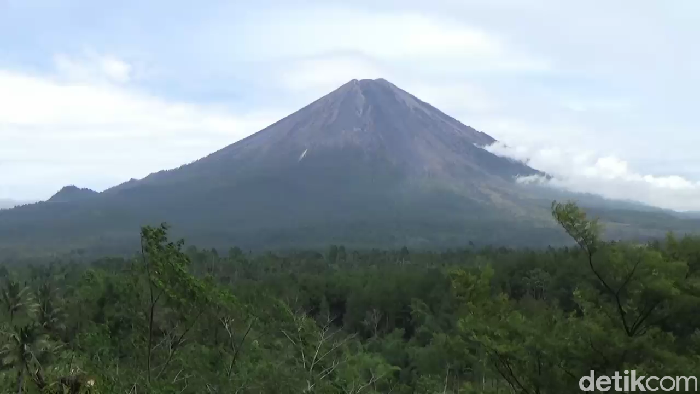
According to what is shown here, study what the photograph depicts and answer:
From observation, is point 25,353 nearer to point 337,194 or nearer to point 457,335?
point 457,335

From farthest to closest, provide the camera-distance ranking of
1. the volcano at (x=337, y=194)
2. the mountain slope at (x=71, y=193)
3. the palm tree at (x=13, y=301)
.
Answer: the mountain slope at (x=71, y=193)
the volcano at (x=337, y=194)
the palm tree at (x=13, y=301)

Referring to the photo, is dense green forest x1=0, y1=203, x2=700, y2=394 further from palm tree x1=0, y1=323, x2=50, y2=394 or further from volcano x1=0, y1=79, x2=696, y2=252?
volcano x1=0, y1=79, x2=696, y2=252

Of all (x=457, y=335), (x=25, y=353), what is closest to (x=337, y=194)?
(x=457, y=335)

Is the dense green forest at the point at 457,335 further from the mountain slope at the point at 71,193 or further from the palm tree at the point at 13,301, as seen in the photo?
the mountain slope at the point at 71,193

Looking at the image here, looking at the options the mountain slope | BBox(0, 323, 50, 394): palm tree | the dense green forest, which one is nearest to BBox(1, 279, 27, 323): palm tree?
the dense green forest

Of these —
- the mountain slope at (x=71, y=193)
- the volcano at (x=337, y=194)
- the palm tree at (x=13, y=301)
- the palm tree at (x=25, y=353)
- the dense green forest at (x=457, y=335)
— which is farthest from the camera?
the mountain slope at (x=71, y=193)

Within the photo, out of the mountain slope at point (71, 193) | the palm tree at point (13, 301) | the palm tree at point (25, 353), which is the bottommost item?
the palm tree at point (25, 353)

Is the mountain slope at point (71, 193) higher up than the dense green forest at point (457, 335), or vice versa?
the mountain slope at point (71, 193)

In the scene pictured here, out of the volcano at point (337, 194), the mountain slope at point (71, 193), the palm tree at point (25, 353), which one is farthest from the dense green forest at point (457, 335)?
the mountain slope at point (71, 193)

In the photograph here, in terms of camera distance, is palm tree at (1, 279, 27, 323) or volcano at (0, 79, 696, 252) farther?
volcano at (0, 79, 696, 252)
